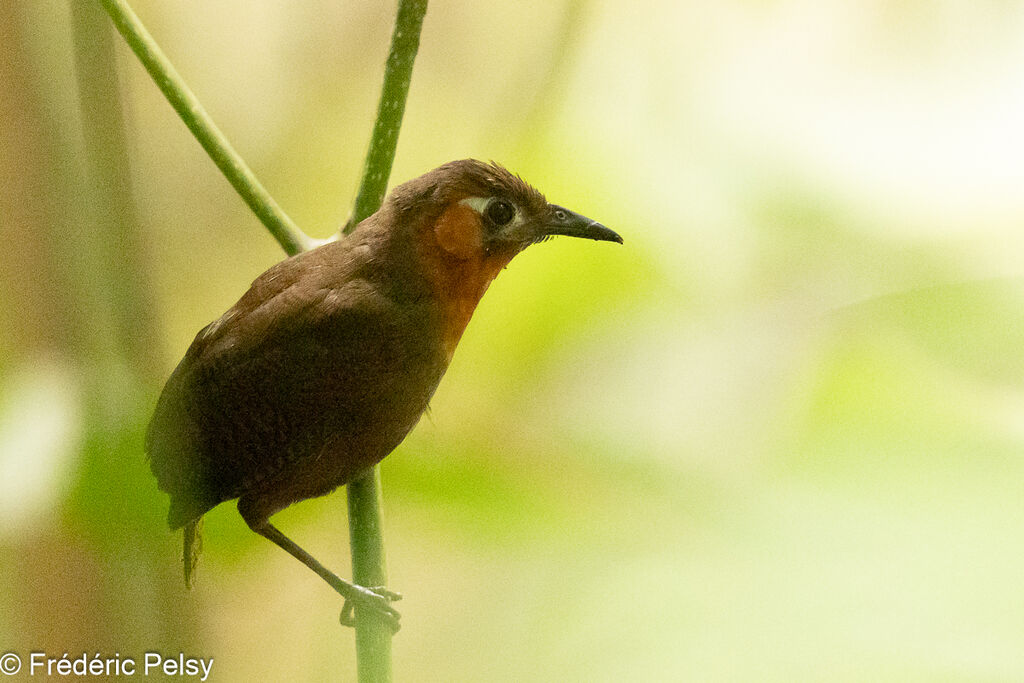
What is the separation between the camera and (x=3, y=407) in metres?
0.56

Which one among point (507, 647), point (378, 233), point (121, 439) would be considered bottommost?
point (507, 647)

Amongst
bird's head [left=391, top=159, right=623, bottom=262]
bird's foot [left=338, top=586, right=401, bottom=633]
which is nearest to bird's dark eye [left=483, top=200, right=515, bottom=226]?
bird's head [left=391, top=159, right=623, bottom=262]

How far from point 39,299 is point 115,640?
0.23 metres

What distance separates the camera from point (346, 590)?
598mm

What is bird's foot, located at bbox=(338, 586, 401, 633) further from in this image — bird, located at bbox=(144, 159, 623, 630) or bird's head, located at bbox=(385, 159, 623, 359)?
bird's head, located at bbox=(385, 159, 623, 359)

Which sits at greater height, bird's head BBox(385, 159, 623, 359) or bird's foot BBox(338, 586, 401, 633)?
bird's head BBox(385, 159, 623, 359)

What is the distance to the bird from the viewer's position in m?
0.56

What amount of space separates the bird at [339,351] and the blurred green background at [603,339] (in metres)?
0.03

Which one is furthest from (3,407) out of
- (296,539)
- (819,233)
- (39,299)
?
(819,233)

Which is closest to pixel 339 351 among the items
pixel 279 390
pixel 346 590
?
pixel 279 390

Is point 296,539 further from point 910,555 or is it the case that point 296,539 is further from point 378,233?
point 910,555

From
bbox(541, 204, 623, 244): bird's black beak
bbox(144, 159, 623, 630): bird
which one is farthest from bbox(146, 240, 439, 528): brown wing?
bbox(541, 204, 623, 244): bird's black beak

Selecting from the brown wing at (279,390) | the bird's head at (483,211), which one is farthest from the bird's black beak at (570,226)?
the brown wing at (279,390)

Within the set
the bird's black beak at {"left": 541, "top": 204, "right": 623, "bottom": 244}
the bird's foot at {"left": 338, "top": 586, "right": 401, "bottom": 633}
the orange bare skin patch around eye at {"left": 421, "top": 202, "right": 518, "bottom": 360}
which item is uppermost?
the bird's black beak at {"left": 541, "top": 204, "right": 623, "bottom": 244}
